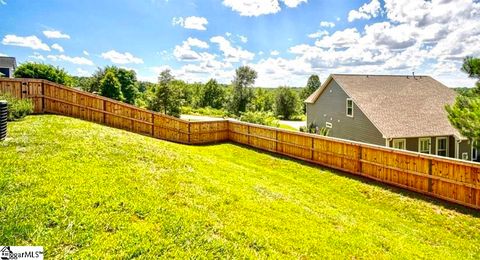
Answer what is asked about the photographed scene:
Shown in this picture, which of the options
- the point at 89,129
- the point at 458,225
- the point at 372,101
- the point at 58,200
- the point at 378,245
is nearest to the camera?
the point at 58,200

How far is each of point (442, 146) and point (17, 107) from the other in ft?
74.2

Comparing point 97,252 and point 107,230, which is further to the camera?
point 107,230

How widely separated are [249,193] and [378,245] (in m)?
3.38

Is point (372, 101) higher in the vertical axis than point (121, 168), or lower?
higher

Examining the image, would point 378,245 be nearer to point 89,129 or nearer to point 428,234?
point 428,234

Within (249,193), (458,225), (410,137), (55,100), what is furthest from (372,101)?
(55,100)

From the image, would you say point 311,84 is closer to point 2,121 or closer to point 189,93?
point 189,93

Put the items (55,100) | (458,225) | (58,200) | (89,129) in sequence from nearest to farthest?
(58,200) → (458,225) → (89,129) → (55,100)

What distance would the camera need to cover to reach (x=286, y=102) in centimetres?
6000

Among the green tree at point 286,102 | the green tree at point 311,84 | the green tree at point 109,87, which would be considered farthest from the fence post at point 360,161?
the green tree at point 311,84

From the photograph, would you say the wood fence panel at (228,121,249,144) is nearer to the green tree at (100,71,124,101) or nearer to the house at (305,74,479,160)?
the house at (305,74,479,160)

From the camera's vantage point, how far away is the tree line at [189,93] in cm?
3925

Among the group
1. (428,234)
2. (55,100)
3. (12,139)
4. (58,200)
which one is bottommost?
(428,234)

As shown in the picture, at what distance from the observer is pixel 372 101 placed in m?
21.1
